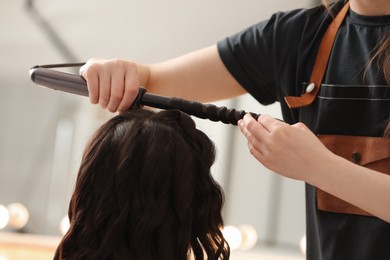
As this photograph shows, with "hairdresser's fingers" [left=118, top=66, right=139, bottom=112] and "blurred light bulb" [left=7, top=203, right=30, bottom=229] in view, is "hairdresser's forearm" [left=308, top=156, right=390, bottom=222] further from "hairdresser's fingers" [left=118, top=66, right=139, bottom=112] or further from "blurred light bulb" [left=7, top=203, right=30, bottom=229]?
"blurred light bulb" [left=7, top=203, right=30, bottom=229]

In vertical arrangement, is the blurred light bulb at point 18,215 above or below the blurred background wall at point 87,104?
below

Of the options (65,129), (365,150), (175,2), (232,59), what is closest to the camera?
(365,150)

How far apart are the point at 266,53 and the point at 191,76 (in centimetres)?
13

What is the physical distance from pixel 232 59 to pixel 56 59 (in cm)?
166

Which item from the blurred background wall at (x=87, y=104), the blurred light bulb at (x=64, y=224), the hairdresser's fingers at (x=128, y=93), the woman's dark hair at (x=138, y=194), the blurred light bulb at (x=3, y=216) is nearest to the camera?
the woman's dark hair at (x=138, y=194)

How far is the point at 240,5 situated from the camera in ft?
7.84

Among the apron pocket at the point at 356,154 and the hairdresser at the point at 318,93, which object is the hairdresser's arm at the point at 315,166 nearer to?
the hairdresser at the point at 318,93

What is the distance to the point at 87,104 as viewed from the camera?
263cm

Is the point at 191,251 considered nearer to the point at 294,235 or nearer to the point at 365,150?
the point at 365,150

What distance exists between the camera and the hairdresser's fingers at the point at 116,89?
95cm

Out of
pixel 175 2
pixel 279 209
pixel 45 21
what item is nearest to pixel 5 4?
pixel 45 21

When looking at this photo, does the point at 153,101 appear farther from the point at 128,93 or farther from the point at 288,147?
the point at 288,147

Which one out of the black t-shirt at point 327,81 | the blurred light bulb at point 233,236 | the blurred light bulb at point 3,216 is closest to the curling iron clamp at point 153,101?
the black t-shirt at point 327,81

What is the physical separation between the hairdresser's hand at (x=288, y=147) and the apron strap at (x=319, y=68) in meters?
0.21
